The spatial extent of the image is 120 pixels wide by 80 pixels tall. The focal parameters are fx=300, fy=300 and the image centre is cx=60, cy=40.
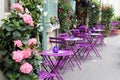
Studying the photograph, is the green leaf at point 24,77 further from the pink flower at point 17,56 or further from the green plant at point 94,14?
the green plant at point 94,14

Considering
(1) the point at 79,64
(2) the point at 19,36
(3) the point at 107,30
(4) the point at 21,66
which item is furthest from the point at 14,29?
(3) the point at 107,30

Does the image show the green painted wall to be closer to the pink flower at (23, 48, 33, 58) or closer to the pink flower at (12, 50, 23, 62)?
the pink flower at (23, 48, 33, 58)

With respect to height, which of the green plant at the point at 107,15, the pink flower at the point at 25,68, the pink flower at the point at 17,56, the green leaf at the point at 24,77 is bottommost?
the green leaf at the point at 24,77

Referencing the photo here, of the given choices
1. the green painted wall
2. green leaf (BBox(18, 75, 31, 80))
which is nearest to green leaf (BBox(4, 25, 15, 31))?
green leaf (BBox(18, 75, 31, 80))

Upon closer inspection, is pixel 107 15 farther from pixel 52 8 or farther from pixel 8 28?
pixel 8 28

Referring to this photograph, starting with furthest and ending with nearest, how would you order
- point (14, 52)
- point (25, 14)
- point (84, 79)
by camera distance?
point (84, 79) < point (25, 14) < point (14, 52)

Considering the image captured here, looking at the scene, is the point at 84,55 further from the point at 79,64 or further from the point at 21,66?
the point at 21,66

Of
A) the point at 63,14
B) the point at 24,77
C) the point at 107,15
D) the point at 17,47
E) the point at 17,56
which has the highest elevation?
the point at 63,14

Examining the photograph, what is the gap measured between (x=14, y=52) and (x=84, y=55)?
6.54 meters

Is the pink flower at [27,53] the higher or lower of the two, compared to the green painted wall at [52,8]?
lower

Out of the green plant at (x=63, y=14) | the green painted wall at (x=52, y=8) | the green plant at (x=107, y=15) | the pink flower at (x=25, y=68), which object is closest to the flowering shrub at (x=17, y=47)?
the pink flower at (x=25, y=68)

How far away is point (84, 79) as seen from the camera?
7156 millimetres

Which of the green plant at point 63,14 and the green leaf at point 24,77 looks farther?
the green plant at point 63,14

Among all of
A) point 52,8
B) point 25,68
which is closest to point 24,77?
point 25,68
